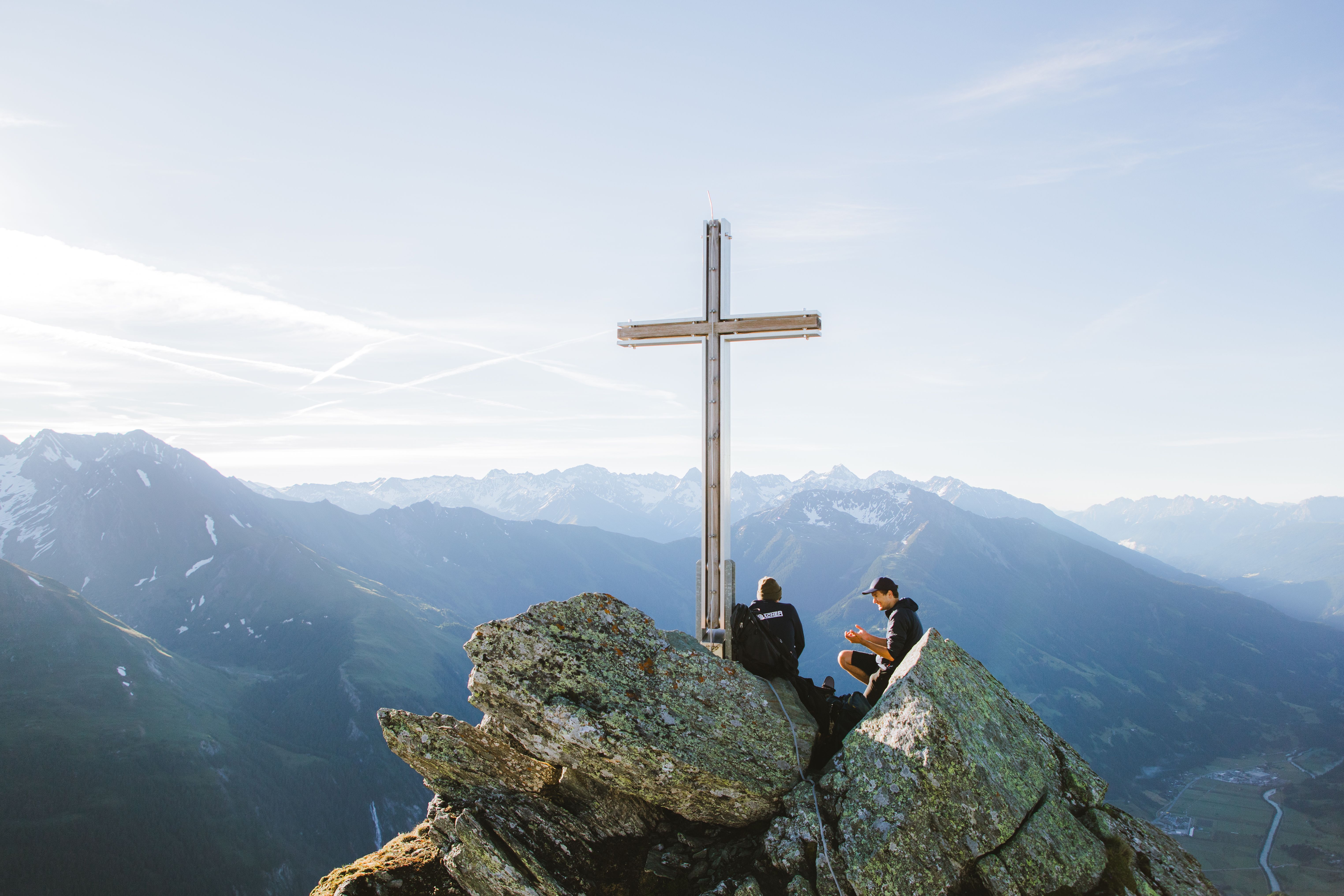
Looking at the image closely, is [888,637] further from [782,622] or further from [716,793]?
[716,793]

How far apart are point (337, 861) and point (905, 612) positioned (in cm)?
23695

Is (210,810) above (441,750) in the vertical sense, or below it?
below

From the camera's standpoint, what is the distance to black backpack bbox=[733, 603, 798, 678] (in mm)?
13758

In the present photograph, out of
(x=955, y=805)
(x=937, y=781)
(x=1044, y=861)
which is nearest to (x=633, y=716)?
(x=937, y=781)

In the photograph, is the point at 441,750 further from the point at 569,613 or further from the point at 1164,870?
the point at 1164,870

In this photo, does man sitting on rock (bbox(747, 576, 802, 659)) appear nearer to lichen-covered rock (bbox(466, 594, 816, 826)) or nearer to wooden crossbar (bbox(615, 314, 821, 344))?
lichen-covered rock (bbox(466, 594, 816, 826))

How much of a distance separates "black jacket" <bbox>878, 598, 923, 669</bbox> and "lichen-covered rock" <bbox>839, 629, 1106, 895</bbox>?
1.17 metres

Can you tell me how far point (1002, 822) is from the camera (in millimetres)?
10742

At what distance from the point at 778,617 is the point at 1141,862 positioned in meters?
6.84

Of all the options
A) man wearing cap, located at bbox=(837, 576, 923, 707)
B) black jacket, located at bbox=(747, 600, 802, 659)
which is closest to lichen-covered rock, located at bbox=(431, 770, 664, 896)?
black jacket, located at bbox=(747, 600, 802, 659)

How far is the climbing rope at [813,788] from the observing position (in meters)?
10.2

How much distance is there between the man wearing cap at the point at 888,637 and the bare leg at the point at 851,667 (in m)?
0.05

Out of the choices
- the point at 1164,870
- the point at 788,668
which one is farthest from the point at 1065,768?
the point at 788,668

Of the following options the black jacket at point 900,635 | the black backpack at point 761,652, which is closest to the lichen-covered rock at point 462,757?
the black backpack at point 761,652
